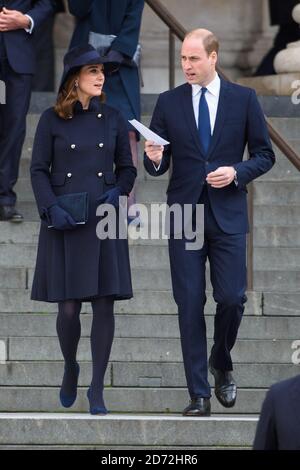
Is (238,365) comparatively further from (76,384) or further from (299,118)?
(299,118)

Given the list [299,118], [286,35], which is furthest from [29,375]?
[286,35]

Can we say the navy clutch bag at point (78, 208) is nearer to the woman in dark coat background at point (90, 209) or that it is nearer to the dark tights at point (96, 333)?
the woman in dark coat background at point (90, 209)

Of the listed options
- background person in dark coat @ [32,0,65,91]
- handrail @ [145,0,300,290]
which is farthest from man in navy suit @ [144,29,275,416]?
background person in dark coat @ [32,0,65,91]

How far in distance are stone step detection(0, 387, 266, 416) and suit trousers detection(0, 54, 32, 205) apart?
1855mm

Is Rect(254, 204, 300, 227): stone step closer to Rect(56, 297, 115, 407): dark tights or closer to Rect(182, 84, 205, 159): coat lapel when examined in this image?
Rect(182, 84, 205, 159): coat lapel

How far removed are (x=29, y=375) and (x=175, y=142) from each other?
157 cm

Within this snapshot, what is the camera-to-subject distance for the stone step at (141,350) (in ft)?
30.6

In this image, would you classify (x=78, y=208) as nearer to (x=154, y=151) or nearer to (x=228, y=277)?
(x=154, y=151)

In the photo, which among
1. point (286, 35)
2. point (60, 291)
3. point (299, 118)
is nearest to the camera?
point (60, 291)

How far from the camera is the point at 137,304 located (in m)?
9.70

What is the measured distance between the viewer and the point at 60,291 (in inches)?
334

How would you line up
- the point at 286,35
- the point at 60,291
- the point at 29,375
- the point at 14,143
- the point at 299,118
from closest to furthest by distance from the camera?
the point at 60,291 < the point at 29,375 < the point at 14,143 < the point at 299,118 < the point at 286,35

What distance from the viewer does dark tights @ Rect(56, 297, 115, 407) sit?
8.45 meters

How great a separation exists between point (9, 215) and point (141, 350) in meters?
1.56
